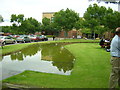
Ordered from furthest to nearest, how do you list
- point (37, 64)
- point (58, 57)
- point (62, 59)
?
point (58, 57) → point (62, 59) → point (37, 64)

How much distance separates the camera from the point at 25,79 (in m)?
5.83

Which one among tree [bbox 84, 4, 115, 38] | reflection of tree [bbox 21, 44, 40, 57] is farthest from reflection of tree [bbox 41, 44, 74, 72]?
tree [bbox 84, 4, 115, 38]

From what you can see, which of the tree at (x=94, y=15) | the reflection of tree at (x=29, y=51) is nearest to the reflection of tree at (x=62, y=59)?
the reflection of tree at (x=29, y=51)

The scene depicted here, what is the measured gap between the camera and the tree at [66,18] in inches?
1518

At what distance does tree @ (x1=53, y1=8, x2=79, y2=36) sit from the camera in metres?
38.5

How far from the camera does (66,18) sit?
38.3m

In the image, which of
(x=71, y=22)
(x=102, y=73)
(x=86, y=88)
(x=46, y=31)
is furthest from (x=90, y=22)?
(x=46, y=31)

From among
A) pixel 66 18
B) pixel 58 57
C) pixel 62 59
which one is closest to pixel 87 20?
pixel 66 18

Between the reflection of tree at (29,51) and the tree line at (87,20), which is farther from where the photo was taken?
the tree line at (87,20)

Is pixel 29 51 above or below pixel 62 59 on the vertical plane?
above

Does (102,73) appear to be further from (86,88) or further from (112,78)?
(112,78)

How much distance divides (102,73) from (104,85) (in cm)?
161

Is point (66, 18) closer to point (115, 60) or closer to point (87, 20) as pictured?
point (87, 20)

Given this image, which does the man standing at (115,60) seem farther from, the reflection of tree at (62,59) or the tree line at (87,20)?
the tree line at (87,20)
